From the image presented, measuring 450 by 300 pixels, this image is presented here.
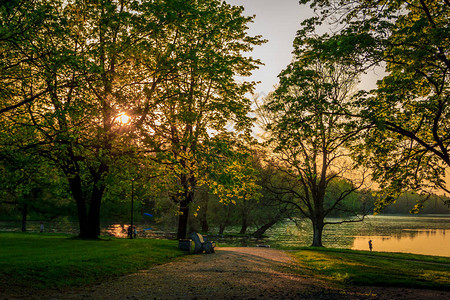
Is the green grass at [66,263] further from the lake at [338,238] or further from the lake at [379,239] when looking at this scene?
the lake at [338,238]

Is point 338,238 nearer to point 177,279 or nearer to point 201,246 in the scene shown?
point 201,246

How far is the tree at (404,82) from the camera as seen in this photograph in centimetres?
1254

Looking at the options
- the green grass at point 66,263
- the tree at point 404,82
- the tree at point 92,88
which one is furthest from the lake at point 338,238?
the tree at point 92,88

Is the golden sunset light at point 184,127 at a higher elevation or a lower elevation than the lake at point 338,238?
higher

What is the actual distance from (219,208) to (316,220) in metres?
28.8

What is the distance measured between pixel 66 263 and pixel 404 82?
1485cm

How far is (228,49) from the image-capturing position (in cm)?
2727

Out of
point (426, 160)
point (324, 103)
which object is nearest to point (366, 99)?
point (324, 103)

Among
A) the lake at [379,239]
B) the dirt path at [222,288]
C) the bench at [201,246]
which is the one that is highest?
the dirt path at [222,288]

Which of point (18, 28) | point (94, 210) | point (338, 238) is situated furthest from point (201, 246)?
point (338, 238)

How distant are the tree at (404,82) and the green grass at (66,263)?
39.5 feet

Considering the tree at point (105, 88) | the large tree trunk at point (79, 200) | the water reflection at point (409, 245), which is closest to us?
the tree at point (105, 88)

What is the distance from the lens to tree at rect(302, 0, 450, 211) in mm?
12539

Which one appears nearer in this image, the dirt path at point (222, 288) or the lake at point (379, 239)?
the dirt path at point (222, 288)
